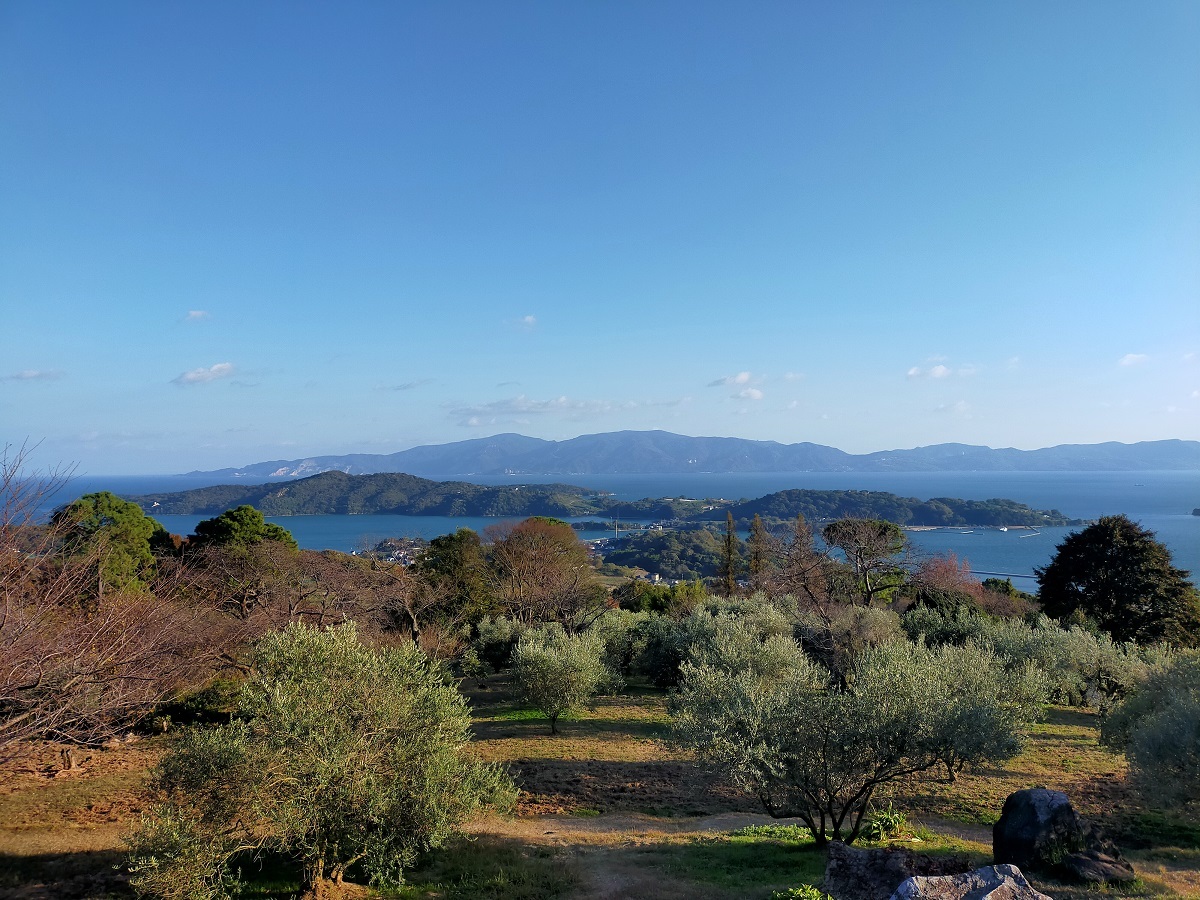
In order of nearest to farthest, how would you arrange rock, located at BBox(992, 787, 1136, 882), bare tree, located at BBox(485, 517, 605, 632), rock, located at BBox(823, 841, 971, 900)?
rock, located at BBox(823, 841, 971, 900) < rock, located at BBox(992, 787, 1136, 882) < bare tree, located at BBox(485, 517, 605, 632)

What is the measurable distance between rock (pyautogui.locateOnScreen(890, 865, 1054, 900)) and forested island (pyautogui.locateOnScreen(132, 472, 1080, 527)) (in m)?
131

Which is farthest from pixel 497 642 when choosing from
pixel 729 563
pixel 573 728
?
pixel 729 563

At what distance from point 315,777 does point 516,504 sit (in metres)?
168

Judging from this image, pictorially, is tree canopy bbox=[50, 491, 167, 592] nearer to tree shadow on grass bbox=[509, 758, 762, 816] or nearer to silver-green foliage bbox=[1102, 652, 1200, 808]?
tree shadow on grass bbox=[509, 758, 762, 816]

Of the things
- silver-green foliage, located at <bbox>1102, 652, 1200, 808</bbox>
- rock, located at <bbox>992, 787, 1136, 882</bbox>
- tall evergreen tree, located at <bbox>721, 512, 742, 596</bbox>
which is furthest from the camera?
tall evergreen tree, located at <bbox>721, 512, 742, 596</bbox>

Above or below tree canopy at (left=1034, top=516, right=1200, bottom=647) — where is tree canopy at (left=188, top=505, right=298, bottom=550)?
above

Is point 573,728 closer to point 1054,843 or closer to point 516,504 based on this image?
point 1054,843

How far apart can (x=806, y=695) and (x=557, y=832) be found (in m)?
7.25

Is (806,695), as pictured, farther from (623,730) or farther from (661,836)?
(623,730)

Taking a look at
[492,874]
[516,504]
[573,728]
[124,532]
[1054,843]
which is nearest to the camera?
[1054,843]

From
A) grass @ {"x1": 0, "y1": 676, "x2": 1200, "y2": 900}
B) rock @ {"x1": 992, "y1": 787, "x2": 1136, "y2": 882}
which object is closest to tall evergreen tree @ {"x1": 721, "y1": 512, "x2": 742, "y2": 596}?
grass @ {"x1": 0, "y1": 676, "x2": 1200, "y2": 900}

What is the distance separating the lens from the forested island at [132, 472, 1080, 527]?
474ft

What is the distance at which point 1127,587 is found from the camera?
35875mm

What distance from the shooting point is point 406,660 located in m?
12.7
